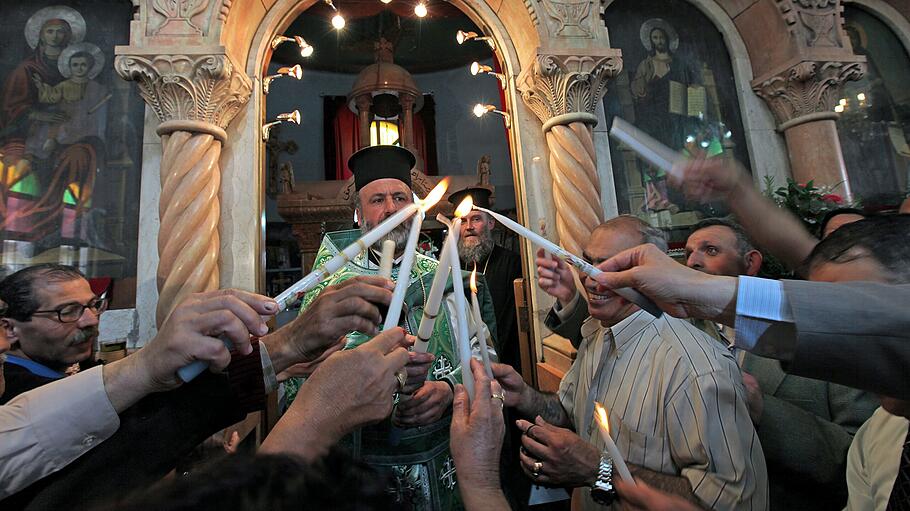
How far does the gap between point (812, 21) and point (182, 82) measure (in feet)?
21.4

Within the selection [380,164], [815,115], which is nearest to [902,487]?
[380,164]

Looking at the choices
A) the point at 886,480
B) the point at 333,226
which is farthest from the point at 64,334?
the point at 333,226

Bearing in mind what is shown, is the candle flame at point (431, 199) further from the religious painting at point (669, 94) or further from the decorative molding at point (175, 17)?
the religious painting at point (669, 94)

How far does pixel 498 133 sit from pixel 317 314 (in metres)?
11.1

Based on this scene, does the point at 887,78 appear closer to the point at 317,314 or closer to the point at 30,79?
the point at 317,314

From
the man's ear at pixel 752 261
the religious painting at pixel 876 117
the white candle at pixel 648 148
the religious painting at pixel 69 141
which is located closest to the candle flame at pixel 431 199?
the white candle at pixel 648 148

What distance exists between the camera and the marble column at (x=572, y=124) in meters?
4.15

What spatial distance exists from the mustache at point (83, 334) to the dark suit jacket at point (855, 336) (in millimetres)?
2571

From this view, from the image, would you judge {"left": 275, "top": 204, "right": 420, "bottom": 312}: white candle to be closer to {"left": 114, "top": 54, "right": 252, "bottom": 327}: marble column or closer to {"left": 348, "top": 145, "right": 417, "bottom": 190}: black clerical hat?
{"left": 348, "top": 145, "right": 417, "bottom": 190}: black clerical hat

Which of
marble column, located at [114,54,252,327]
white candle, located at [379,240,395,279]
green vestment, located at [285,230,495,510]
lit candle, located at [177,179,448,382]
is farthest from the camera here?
marble column, located at [114,54,252,327]

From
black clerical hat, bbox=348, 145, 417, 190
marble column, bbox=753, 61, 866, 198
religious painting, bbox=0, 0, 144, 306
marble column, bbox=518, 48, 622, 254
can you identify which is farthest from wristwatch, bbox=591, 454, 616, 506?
marble column, bbox=753, 61, 866, 198

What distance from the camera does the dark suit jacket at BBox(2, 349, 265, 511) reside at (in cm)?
98

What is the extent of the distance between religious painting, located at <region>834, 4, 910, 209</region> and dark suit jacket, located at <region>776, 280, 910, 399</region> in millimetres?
6147

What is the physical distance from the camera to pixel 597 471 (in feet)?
4.58
